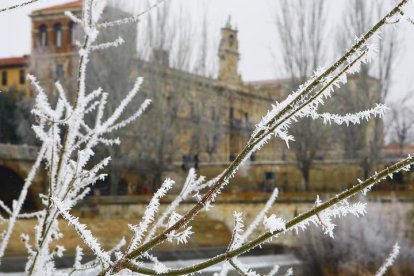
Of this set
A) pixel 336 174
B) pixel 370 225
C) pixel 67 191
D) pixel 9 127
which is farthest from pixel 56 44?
pixel 67 191

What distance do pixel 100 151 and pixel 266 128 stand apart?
21712 mm

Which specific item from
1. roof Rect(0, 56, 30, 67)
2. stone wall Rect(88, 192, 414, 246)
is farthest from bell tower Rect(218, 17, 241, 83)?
stone wall Rect(88, 192, 414, 246)

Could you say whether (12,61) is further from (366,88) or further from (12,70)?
(366,88)

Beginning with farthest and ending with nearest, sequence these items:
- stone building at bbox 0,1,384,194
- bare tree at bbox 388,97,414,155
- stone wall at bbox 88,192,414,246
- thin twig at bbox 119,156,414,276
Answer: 1. bare tree at bbox 388,97,414,155
2. stone building at bbox 0,1,384,194
3. stone wall at bbox 88,192,414,246
4. thin twig at bbox 119,156,414,276

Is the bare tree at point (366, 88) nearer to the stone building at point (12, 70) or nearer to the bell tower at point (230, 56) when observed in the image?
the bell tower at point (230, 56)

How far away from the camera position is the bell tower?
34.3 m

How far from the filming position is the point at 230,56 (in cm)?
3475

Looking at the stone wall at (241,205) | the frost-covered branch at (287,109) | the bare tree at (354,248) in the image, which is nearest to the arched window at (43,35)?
the stone wall at (241,205)

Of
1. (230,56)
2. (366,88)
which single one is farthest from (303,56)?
(230,56)

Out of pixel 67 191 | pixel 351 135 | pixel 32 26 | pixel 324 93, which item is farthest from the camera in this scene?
pixel 32 26

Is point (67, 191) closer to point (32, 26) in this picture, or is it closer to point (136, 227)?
point (136, 227)

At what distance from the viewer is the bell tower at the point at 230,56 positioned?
3428cm

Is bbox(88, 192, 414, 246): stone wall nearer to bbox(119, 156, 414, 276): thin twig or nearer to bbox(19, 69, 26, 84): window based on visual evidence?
bbox(19, 69, 26, 84): window

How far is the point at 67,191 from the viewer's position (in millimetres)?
1548
